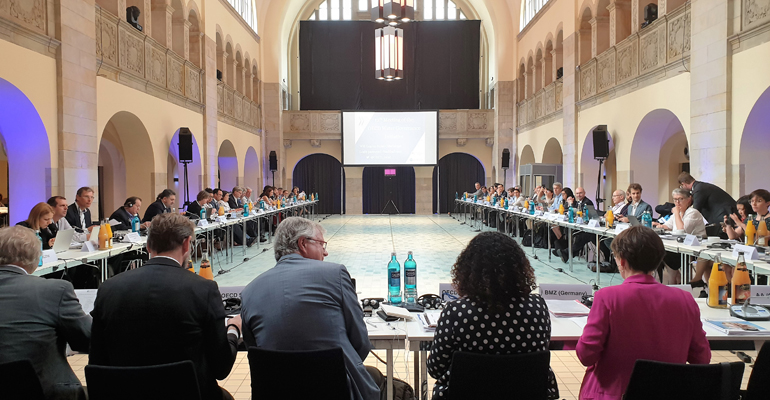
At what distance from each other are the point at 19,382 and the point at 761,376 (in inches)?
99.0

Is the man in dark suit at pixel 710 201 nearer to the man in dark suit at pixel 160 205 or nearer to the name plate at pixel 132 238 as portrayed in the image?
the name plate at pixel 132 238

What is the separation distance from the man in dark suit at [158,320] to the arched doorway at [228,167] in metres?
14.9

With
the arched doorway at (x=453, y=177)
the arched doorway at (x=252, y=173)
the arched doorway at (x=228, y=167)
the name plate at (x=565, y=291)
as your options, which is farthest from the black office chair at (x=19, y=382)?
the arched doorway at (x=453, y=177)

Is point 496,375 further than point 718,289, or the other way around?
point 718,289

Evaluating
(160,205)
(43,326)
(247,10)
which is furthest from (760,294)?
(247,10)

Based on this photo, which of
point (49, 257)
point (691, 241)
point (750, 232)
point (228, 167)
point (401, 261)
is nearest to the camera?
point (49, 257)

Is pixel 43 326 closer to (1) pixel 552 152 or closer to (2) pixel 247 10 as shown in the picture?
(1) pixel 552 152

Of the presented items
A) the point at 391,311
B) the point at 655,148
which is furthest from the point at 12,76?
the point at 655,148

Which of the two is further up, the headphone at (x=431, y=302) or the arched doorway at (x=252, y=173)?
the arched doorway at (x=252, y=173)

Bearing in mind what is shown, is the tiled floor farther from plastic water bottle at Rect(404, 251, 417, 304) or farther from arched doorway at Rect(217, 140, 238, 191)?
arched doorway at Rect(217, 140, 238, 191)

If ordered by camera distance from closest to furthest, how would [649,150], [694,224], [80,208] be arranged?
1. [694,224]
2. [80,208]
3. [649,150]

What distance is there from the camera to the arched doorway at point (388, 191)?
74.5ft

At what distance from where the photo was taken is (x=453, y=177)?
2292 centimetres

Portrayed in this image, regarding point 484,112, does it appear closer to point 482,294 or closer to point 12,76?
point 12,76
